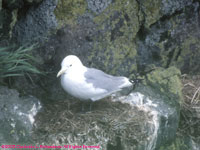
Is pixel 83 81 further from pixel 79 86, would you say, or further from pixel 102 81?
pixel 102 81

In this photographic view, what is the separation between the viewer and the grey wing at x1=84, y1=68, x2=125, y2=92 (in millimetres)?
2927

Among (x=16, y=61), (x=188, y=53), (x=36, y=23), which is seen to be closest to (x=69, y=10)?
(x=36, y=23)

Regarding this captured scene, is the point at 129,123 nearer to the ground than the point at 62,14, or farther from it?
nearer to the ground

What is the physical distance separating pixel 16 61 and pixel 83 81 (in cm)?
68

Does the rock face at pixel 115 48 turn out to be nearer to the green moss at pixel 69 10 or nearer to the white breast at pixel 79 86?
the green moss at pixel 69 10

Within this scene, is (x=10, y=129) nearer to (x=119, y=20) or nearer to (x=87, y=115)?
(x=87, y=115)

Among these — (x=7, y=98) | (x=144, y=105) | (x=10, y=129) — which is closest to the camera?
(x=10, y=129)

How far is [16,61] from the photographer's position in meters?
2.91

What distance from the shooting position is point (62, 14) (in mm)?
3076

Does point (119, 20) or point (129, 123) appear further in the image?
point (119, 20)

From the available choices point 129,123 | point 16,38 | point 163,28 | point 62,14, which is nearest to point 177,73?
point 163,28

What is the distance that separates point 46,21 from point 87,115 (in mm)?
1036

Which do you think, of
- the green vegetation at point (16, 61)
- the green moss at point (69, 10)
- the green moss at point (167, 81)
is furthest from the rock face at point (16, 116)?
the green moss at point (167, 81)

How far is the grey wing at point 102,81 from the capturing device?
9.60 ft
